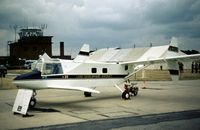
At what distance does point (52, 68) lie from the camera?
15.2 metres

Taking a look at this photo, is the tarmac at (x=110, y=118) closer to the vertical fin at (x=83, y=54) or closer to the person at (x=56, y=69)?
the person at (x=56, y=69)

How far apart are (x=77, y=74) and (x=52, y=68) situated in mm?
1672

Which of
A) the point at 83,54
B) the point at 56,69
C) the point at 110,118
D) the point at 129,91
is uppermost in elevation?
the point at 83,54

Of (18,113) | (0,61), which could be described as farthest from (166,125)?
(0,61)

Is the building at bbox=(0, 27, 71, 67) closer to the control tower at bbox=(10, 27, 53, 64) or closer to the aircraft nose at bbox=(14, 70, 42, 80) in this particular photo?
the control tower at bbox=(10, 27, 53, 64)

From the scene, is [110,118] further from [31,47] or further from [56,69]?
[31,47]

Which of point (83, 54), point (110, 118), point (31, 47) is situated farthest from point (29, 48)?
point (110, 118)

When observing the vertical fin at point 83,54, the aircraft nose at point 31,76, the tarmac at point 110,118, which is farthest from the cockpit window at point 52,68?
the tarmac at point 110,118

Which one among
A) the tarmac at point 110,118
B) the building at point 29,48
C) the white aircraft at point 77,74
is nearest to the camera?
the tarmac at point 110,118

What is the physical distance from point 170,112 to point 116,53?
63.5 meters

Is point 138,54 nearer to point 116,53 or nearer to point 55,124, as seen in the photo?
point 116,53

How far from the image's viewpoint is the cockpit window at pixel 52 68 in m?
14.9

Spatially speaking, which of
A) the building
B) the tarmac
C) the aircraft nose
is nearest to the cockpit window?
the aircraft nose

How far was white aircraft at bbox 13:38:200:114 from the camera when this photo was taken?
14.2 meters
